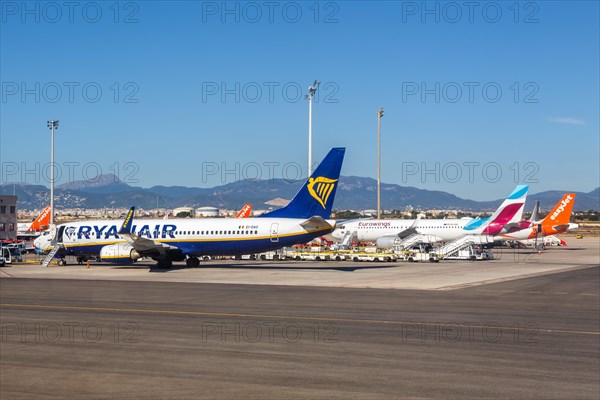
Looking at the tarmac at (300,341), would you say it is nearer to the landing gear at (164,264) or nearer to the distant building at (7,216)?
the landing gear at (164,264)

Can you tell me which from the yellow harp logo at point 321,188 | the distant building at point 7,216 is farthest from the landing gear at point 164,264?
the distant building at point 7,216

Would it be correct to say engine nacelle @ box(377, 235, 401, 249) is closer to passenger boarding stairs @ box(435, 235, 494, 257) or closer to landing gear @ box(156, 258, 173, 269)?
passenger boarding stairs @ box(435, 235, 494, 257)

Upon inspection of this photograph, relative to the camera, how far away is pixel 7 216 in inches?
4090

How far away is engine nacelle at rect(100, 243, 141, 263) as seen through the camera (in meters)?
52.9

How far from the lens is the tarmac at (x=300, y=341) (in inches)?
556

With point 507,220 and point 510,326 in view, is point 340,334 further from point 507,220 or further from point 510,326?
point 507,220

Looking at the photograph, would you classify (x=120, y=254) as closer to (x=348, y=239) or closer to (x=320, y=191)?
(x=320, y=191)

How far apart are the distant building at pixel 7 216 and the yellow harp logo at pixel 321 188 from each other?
70.0 m

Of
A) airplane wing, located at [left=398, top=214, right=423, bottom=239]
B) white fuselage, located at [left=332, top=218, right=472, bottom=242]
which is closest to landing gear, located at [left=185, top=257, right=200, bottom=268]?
white fuselage, located at [left=332, top=218, right=472, bottom=242]

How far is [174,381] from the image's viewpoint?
47.6 ft

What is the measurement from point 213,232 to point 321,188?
9.69 metres

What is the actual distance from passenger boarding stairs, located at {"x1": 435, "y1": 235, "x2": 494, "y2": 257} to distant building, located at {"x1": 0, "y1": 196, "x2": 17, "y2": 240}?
66.4 meters

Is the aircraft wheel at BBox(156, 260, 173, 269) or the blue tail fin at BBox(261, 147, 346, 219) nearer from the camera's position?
the blue tail fin at BBox(261, 147, 346, 219)

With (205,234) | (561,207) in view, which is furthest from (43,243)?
(561,207)
